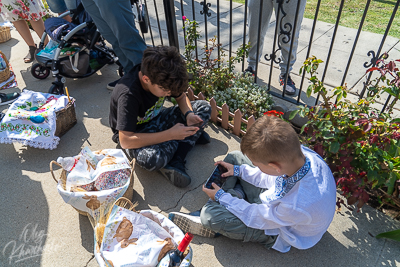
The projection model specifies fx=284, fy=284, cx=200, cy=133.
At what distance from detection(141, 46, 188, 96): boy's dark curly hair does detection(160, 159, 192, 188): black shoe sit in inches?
24.1

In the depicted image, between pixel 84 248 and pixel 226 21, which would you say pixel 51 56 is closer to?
pixel 84 248

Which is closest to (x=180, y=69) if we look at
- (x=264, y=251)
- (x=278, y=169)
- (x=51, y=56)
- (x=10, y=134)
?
(x=278, y=169)

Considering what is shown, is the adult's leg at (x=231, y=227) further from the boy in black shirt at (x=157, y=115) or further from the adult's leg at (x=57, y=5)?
the adult's leg at (x=57, y=5)

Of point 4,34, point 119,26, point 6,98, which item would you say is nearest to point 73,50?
point 119,26

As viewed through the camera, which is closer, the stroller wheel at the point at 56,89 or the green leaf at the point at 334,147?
the green leaf at the point at 334,147

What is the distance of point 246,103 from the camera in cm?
277

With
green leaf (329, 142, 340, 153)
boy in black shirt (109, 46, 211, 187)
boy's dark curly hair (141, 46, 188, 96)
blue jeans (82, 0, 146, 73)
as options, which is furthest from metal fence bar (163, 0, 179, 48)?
green leaf (329, 142, 340, 153)

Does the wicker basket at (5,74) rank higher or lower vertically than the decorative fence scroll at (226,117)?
higher

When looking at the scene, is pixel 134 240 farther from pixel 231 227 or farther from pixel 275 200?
pixel 275 200

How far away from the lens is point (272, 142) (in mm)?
1418

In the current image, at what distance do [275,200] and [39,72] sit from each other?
3393 mm

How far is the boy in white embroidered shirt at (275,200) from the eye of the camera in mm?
1453

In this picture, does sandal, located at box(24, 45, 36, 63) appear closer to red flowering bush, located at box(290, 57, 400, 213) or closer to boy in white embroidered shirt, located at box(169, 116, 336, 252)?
boy in white embroidered shirt, located at box(169, 116, 336, 252)

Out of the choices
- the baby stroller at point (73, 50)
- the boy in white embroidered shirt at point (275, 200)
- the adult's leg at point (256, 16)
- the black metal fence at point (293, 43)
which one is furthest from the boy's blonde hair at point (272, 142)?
the baby stroller at point (73, 50)
